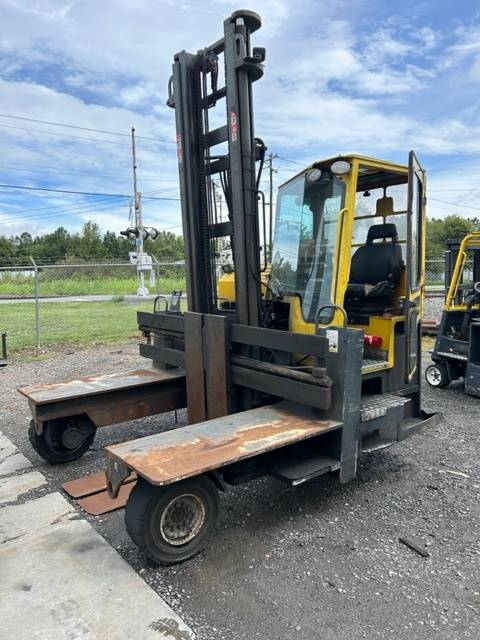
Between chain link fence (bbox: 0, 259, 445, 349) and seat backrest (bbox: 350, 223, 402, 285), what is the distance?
6.09 meters

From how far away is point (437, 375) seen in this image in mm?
7215

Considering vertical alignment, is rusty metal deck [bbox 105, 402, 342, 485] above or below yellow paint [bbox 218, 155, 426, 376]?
below

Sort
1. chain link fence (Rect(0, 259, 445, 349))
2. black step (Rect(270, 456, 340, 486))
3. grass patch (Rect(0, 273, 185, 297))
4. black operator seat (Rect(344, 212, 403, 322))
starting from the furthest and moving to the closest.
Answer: grass patch (Rect(0, 273, 185, 297)) → chain link fence (Rect(0, 259, 445, 349)) → black operator seat (Rect(344, 212, 403, 322)) → black step (Rect(270, 456, 340, 486))

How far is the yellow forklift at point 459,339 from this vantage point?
654 cm

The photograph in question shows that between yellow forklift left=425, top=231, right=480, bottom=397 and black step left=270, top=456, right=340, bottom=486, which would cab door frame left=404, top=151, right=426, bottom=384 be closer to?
black step left=270, top=456, right=340, bottom=486

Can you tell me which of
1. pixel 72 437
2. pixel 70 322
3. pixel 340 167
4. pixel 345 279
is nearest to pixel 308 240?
pixel 345 279

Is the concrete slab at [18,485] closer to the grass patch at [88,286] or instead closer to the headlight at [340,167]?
the headlight at [340,167]

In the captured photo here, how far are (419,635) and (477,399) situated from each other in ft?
16.0

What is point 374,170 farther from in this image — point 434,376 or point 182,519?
point 434,376

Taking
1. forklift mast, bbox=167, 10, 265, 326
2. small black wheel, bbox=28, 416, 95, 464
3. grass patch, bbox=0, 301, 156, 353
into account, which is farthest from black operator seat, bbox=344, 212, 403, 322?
grass patch, bbox=0, 301, 156, 353

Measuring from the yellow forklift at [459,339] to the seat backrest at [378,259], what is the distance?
7.98 feet

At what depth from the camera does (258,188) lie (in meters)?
3.89

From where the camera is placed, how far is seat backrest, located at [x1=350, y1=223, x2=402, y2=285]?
462 centimetres

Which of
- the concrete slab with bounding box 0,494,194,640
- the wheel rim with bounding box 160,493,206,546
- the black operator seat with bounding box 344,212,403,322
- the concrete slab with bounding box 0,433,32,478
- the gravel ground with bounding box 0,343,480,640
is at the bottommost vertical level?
the gravel ground with bounding box 0,343,480,640
